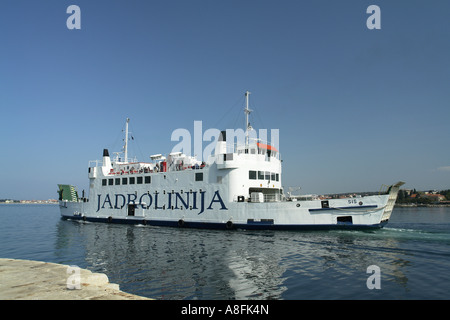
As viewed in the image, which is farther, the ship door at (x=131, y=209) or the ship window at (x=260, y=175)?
the ship door at (x=131, y=209)

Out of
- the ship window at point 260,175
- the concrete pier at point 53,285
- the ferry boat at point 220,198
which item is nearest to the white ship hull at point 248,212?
the ferry boat at point 220,198

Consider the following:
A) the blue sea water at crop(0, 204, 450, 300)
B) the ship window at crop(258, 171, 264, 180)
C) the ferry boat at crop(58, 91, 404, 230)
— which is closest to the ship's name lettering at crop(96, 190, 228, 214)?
the ferry boat at crop(58, 91, 404, 230)

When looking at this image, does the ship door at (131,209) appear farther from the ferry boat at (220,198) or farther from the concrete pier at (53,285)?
the concrete pier at (53,285)

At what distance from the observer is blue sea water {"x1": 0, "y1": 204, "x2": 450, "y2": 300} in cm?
988

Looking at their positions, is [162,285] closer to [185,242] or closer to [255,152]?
[185,242]

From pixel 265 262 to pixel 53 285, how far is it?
368 inches

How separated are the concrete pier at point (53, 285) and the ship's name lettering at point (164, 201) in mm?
18053

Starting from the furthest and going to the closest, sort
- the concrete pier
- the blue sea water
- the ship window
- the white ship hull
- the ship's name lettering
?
the ship window → the ship's name lettering → the white ship hull → the blue sea water → the concrete pier

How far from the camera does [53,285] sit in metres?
7.11

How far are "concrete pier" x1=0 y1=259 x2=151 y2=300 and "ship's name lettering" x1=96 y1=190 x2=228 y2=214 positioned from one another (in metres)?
18.1

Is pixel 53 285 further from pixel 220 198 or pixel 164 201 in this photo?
pixel 164 201

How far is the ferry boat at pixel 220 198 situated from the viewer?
2205 centimetres

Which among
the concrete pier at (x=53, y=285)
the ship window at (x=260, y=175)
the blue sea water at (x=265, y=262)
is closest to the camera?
the concrete pier at (x=53, y=285)

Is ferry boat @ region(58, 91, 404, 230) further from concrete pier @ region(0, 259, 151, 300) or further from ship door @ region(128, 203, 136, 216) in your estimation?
concrete pier @ region(0, 259, 151, 300)
